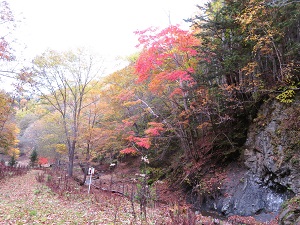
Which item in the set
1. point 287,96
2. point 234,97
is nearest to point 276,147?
point 287,96

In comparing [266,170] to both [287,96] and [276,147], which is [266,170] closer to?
[276,147]

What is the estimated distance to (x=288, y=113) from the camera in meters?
8.28

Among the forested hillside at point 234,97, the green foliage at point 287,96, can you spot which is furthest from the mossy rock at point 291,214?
the green foliage at point 287,96

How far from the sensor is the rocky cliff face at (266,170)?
7536 millimetres

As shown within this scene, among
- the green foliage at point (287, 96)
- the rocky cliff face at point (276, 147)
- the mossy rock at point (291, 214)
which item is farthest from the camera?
the green foliage at point (287, 96)

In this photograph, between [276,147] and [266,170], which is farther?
[266,170]

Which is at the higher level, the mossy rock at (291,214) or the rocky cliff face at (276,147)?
the rocky cliff face at (276,147)

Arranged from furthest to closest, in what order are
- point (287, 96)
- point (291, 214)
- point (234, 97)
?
point (234, 97)
point (287, 96)
point (291, 214)

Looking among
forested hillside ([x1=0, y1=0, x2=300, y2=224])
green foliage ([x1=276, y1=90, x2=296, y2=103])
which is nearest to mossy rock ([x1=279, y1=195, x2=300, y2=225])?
forested hillside ([x1=0, y1=0, x2=300, y2=224])

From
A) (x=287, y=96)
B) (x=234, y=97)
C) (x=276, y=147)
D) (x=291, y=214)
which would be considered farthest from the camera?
(x=234, y=97)

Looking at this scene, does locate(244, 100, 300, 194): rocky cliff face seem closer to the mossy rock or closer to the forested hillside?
the forested hillside

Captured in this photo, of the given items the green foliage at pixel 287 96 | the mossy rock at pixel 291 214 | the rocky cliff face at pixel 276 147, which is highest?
the green foliage at pixel 287 96

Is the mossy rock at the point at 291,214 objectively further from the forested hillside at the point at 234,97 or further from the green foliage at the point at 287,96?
the green foliage at the point at 287,96

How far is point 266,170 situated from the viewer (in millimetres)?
8414
